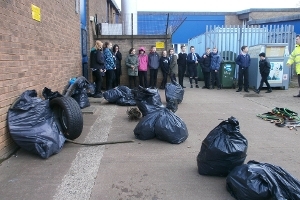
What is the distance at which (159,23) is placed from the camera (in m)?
12.8

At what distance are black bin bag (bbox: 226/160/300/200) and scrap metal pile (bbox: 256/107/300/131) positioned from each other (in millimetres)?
3429

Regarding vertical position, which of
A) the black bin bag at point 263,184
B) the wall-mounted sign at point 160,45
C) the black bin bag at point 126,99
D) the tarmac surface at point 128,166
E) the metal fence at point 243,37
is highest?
the metal fence at point 243,37

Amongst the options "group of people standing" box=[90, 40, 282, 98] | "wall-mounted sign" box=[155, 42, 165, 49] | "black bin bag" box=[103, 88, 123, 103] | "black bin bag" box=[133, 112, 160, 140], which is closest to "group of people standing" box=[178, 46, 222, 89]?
"group of people standing" box=[90, 40, 282, 98]

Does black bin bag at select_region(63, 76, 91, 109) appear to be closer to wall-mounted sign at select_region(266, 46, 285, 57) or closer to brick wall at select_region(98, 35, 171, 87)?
brick wall at select_region(98, 35, 171, 87)

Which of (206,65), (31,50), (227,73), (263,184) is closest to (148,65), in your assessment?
(206,65)

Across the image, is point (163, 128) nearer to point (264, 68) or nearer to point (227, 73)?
point (264, 68)

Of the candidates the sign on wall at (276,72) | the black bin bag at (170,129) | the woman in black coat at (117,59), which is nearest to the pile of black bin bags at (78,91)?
the black bin bag at (170,129)

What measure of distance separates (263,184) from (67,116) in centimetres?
299

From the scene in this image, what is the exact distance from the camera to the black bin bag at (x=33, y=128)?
4445 millimetres

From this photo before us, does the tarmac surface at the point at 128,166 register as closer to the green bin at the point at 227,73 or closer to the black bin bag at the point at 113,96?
the black bin bag at the point at 113,96

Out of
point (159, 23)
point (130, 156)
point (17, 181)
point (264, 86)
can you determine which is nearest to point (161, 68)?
point (159, 23)

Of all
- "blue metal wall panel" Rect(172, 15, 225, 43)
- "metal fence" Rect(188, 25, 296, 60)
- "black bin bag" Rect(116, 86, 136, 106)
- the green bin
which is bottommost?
"black bin bag" Rect(116, 86, 136, 106)

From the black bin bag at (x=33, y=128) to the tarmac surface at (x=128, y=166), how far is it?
16 centimetres

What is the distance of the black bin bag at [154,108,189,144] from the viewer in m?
5.12
